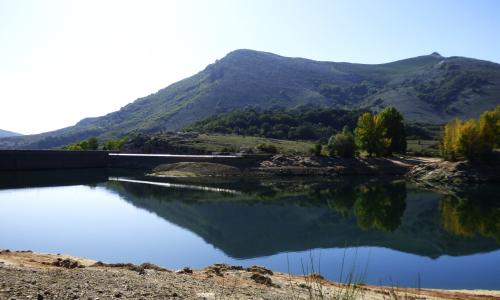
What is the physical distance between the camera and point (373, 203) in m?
58.1

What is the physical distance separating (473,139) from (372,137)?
22.4 meters

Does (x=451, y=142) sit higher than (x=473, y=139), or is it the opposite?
(x=473, y=139)

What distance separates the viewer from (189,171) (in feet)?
305

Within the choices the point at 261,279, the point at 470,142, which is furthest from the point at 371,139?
the point at 261,279

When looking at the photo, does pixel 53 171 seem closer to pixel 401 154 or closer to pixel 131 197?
pixel 131 197

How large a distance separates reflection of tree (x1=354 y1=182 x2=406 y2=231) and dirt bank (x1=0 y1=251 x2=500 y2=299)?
23.2 meters

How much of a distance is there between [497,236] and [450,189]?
36.0 meters

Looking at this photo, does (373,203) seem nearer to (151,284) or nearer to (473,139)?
(473,139)

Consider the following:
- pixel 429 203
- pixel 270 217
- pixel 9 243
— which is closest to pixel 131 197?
pixel 270 217

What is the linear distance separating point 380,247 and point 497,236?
43.0 ft

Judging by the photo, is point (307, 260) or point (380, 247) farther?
point (380, 247)

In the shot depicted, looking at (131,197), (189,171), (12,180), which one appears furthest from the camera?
(189,171)

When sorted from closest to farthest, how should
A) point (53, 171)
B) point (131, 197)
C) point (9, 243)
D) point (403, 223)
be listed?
point (9, 243) < point (403, 223) < point (131, 197) < point (53, 171)

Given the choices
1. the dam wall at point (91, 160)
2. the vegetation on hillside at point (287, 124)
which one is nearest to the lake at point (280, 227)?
the dam wall at point (91, 160)
